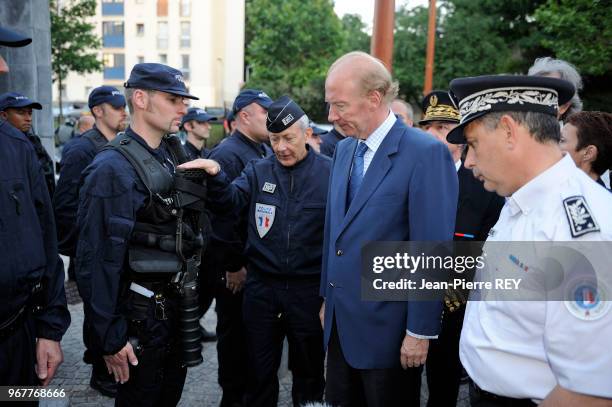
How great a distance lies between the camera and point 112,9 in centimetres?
5188

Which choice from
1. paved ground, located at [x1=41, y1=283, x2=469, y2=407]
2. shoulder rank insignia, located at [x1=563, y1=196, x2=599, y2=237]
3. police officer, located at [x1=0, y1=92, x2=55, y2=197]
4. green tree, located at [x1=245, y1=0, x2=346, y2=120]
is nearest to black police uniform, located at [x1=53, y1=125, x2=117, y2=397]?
paved ground, located at [x1=41, y1=283, x2=469, y2=407]

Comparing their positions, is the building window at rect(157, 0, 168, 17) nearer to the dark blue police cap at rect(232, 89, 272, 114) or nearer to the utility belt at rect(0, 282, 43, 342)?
the dark blue police cap at rect(232, 89, 272, 114)

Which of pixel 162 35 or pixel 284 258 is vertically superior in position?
pixel 162 35

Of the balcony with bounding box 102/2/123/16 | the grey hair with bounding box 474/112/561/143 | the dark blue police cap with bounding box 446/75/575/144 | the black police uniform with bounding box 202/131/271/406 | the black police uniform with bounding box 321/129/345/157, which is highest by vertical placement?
the balcony with bounding box 102/2/123/16

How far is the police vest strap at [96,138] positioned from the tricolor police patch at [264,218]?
219 centimetres

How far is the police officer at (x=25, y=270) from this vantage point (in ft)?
7.48

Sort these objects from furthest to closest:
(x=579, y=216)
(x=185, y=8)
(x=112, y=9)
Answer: (x=112, y=9)
(x=185, y=8)
(x=579, y=216)

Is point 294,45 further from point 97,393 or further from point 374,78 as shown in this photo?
point 374,78

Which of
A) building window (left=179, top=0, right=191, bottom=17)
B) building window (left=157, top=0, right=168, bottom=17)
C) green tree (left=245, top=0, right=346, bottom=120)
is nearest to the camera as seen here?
green tree (left=245, top=0, right=346, bottom=120)

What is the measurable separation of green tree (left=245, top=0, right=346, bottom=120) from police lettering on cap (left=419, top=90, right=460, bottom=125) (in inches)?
1128

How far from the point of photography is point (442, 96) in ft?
14.2

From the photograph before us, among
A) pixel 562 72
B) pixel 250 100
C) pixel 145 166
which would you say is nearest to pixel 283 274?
pixel 145 166

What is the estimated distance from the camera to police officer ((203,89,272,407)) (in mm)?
3941

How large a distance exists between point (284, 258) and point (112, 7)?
55.7 m
